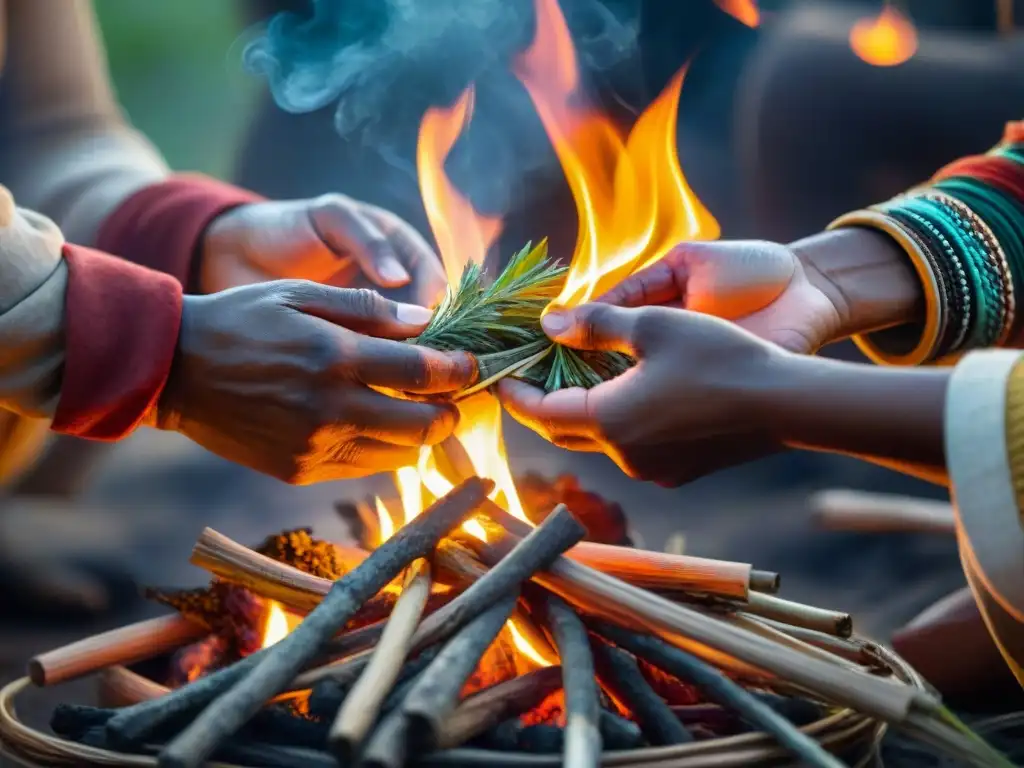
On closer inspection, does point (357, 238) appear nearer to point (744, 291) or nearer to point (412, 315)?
Result: point (412, 315)

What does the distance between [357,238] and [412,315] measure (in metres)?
0.52

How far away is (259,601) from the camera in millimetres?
1318

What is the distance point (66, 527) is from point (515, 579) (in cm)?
226

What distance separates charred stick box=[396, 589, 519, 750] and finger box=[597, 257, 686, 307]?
20.5 inches

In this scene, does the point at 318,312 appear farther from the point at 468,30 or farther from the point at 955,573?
the point at 955,573

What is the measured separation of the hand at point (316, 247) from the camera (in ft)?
5.96

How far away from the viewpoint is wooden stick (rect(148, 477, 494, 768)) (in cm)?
92

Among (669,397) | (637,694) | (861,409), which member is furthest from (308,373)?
(861,409)

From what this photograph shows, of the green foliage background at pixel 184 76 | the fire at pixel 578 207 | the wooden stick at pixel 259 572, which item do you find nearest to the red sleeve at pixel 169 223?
the fire at pixel 578 207

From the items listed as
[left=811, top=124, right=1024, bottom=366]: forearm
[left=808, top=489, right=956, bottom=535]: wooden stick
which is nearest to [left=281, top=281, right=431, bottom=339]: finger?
[left=811, top=124, right=1024, bottom=366]: forearm

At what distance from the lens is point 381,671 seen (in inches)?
38.9

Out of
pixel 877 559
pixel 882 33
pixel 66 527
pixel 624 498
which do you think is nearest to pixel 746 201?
pixel 882 33

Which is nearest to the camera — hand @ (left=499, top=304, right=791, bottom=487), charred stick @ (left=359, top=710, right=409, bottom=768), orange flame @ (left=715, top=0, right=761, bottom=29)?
charred stick @ (left=359, top=710, right=409, bottom=768)

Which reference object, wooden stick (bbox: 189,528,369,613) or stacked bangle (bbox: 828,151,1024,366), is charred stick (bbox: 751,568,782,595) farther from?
stacked bangle (bbox: 828,151,1024,366)
